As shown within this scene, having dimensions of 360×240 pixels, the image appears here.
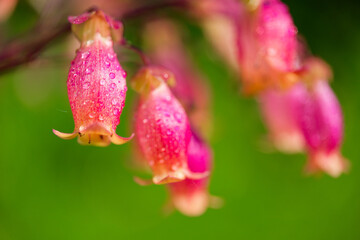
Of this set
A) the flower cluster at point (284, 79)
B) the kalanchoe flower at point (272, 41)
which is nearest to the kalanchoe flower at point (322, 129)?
the flower cluster at point (284, 79)

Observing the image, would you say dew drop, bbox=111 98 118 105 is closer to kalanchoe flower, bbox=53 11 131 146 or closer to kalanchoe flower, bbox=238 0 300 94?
kalanchoe flower, bbox=53 11 131 146

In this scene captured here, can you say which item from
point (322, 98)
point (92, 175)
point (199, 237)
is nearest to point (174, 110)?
point (322, 98)

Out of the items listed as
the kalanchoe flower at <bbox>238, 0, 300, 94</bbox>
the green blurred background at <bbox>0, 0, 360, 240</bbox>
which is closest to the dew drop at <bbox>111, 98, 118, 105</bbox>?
the kalanchoe flower at <bbox>238, 0, 300, 94</bbox>

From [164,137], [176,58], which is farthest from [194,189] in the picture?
[176,58]

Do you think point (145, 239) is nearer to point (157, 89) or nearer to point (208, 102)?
point (208, 102)

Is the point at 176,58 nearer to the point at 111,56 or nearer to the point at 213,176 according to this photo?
the point at 111,56

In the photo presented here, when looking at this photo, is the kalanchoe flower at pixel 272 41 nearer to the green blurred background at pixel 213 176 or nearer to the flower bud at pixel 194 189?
the flower bud at pixel 194 189

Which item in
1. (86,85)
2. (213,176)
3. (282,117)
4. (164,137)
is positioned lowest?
(213,176)
